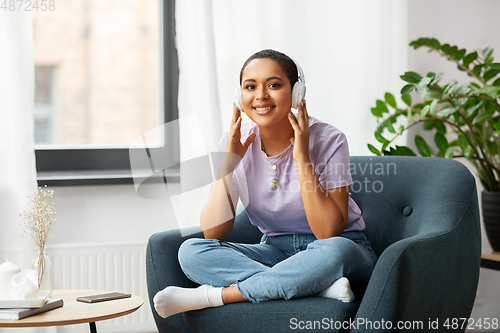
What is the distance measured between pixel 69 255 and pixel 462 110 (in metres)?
1.80

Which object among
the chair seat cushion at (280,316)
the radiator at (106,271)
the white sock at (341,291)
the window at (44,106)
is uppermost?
the window at (44,106)

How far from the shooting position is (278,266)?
125 centimetres

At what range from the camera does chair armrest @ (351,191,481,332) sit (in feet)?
3.69

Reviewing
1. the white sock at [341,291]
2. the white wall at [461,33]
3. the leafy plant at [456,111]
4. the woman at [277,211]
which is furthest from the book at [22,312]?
the white wall at [461,33]

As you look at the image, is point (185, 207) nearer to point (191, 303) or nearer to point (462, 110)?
point (191, 303)

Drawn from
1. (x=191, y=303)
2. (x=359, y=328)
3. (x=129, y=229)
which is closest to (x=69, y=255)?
(x=129, y=229)

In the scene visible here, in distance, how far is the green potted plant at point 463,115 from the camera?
6.23 feet

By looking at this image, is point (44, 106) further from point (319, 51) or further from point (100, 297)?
point (319, 51)

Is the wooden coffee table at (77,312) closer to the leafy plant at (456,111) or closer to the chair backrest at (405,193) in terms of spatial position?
the chair backrest at (405,193)

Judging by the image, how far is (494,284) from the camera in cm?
238

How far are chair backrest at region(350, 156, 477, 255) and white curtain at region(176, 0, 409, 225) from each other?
1.83 ft

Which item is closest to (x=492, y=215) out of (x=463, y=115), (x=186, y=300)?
(x=463, y=115)

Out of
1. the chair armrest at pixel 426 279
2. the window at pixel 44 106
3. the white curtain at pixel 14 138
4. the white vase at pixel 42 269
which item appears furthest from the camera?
the window at pixel 44 106

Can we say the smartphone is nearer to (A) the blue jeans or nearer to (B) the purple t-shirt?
(A) the blue jeans
